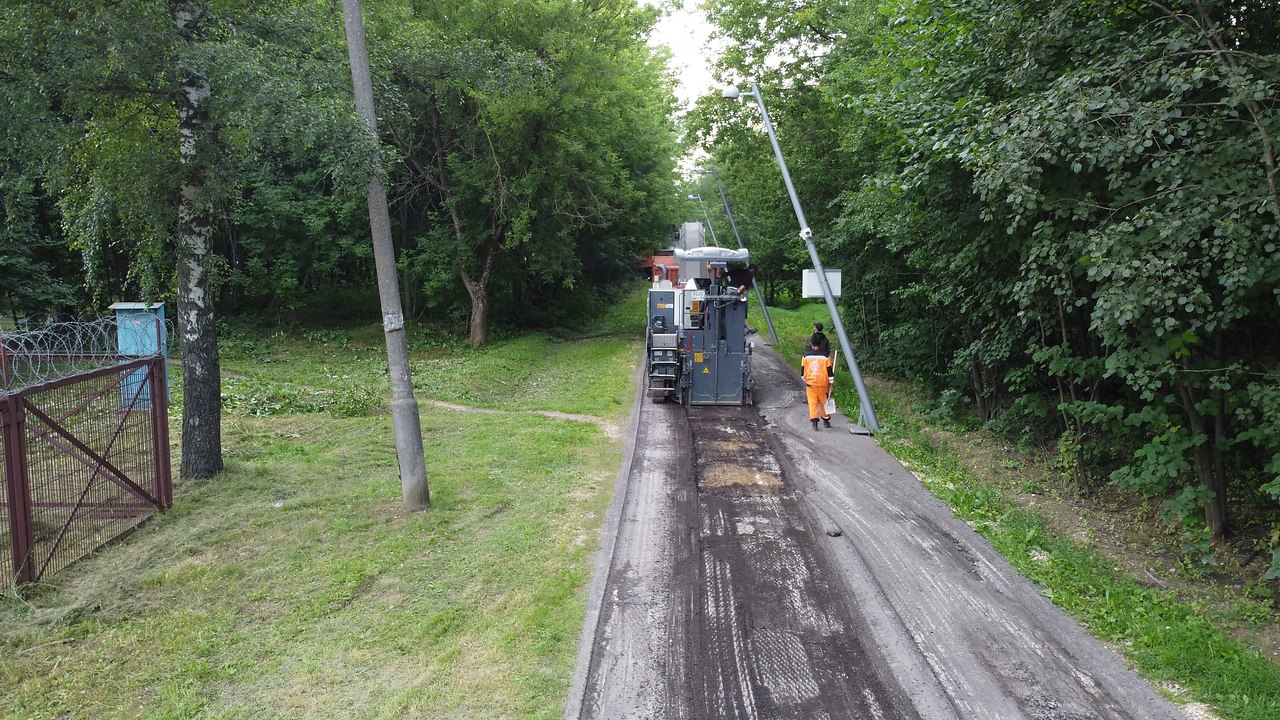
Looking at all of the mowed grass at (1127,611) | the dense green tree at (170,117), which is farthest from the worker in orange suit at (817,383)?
the dense green tree at (170,117)

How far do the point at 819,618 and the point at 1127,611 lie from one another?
258cm

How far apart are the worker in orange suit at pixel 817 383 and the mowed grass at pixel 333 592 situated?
3798 millimetres

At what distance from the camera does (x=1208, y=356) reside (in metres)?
7.57

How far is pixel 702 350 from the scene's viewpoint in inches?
647

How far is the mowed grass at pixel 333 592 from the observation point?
5238mm

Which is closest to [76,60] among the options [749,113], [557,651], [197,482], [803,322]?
[197,482]

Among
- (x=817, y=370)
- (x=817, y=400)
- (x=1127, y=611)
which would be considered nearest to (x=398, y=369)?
(x=1127, y=611)

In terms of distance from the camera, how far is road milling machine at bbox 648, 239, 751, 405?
16188mm

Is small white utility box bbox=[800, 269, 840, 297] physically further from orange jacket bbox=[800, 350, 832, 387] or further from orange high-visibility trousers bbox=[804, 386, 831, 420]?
orange high-visibility trousers bbox=[804, 386, 831, 420]

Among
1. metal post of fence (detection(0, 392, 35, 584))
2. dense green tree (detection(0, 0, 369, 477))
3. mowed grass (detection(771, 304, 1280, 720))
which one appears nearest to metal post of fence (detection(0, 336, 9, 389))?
A: metal post of fence (detection(0, 392, 35, 584))

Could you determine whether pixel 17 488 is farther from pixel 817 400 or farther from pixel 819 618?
pixel 817 400

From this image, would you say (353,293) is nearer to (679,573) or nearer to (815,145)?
(815,145)

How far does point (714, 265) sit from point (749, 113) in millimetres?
9341

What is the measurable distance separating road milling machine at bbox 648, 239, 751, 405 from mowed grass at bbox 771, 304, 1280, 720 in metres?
5.60
